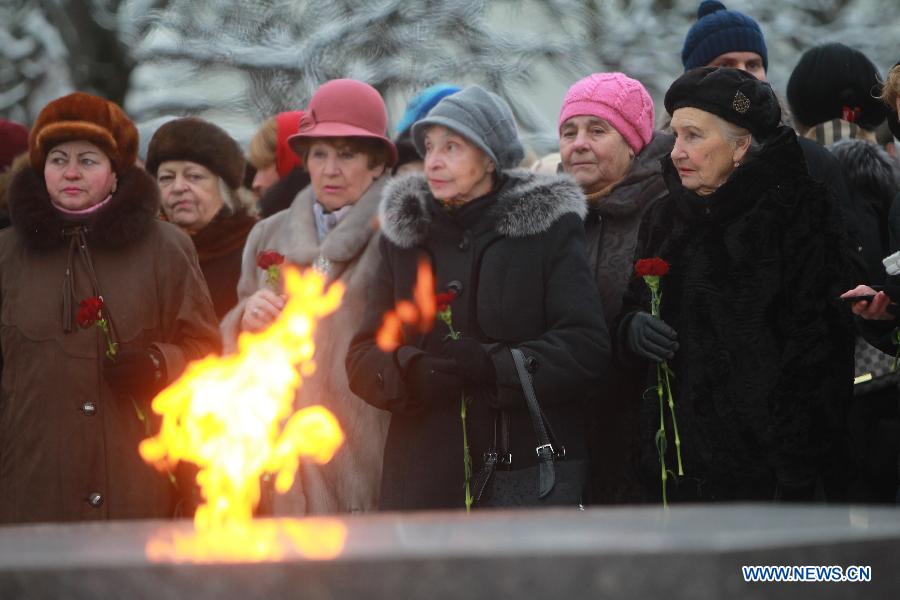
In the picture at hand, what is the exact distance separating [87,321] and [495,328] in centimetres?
143

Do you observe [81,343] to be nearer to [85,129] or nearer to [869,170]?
[85,129]

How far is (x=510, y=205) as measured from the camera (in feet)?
16.6

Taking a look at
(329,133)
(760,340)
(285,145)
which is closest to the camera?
(760,340)

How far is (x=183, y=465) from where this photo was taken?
17.9ft

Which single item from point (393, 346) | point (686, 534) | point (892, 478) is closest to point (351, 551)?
point (686, 534)

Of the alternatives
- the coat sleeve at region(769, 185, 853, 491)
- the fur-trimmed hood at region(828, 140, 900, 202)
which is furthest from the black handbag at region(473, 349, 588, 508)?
the fur-trimmed hood at region(828, 140, 900, 202)

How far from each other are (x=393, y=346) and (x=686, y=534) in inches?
115

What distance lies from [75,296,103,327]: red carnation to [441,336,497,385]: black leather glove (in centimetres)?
127

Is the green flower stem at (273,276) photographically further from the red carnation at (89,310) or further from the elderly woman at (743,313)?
the elderly woman at (743,313)

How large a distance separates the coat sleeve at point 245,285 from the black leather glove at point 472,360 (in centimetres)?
131

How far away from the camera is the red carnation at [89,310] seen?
499cm

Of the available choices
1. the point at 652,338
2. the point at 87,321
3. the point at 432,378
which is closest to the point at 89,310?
the point at 87,321

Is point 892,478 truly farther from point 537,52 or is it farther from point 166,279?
point 537,52

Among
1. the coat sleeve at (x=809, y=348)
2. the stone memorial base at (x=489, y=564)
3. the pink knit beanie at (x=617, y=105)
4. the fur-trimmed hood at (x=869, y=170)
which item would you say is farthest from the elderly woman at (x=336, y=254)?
the stone memorial base at (x=489, y=564)
